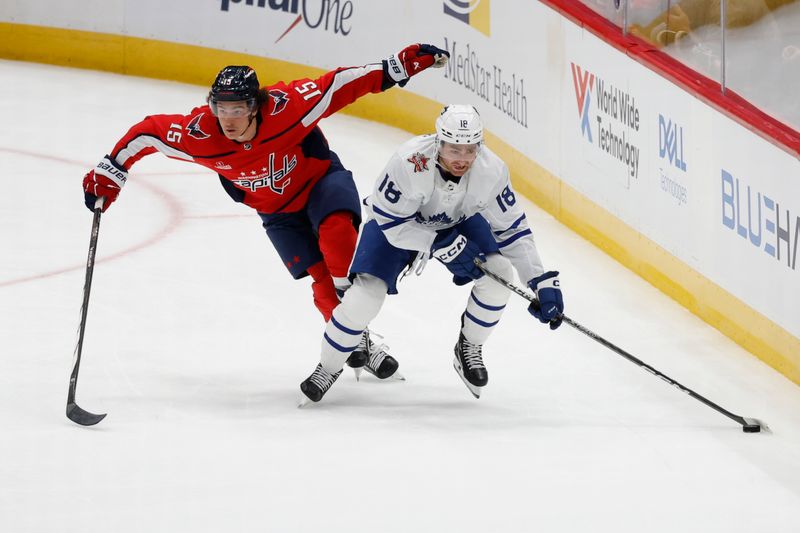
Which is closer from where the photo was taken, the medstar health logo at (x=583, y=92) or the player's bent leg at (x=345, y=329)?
the player's bent leg at (x=345, y=329)

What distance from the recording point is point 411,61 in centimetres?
476

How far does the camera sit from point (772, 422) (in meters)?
4.68

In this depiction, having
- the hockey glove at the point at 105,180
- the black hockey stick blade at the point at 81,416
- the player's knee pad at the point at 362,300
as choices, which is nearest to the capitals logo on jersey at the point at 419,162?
the player's knee pad at the point at 362,300

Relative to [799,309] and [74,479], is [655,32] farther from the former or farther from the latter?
[74,479]

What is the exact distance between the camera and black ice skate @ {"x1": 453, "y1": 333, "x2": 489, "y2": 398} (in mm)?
4801

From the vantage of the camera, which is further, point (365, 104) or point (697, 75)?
point (365, 104)

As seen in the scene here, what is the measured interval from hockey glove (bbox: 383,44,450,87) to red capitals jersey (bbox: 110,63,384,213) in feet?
0.16

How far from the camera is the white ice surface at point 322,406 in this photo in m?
3.81

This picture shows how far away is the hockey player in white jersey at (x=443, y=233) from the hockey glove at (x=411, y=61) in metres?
0.36

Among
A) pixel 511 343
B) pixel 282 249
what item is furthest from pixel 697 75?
pixel 282 249

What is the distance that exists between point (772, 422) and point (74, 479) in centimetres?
242

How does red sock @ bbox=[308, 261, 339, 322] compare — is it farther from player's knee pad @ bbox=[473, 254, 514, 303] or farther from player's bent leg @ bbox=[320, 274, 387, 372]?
player's knee pad @ bbox=[473, 254, 514, 303]

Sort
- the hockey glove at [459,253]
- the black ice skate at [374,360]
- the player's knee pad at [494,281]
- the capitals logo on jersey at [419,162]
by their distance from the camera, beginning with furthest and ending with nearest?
the black ice skate at [374,360], the player's knee pad at [494,281], the hockey glove at [459,253], the capitals logo on jersey at [419,162]

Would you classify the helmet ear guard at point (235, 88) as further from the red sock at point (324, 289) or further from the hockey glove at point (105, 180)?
the red sock at point (324, 289)
